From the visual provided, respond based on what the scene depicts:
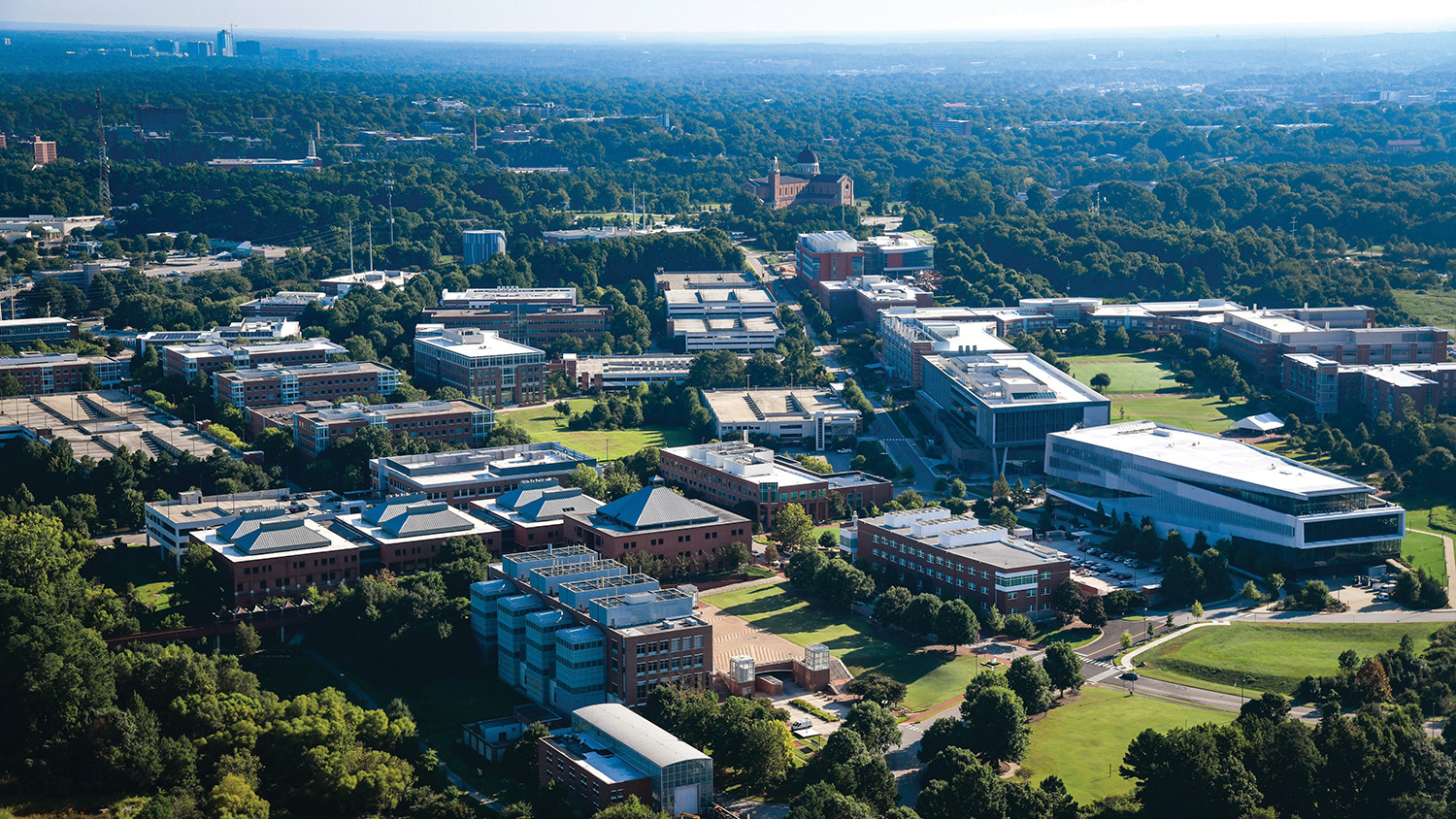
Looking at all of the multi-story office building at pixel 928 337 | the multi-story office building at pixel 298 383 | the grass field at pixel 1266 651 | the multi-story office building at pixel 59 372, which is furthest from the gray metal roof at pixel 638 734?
the multi-story office building at pixel 59 372

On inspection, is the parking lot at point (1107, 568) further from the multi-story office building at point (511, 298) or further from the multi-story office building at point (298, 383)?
the multi-story office building at point (511, 298)

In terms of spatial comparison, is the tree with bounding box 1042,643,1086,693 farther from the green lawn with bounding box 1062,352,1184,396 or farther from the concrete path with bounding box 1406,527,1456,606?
the green lawn with bounding box 1062,352,1184,396

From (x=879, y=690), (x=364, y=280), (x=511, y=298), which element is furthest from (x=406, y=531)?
(x=364, y=280)

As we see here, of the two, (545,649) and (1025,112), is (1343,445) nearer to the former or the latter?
(545,649)

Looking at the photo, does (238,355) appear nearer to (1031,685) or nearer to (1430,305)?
(1031,685)

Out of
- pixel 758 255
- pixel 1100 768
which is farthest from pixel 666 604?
pixel 758 255

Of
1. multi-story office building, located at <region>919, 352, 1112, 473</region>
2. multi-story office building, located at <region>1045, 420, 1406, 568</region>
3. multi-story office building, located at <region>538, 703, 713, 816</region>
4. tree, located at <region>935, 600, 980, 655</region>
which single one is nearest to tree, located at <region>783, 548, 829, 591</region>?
tree, located at <region>935, 600, 980, 655</region>
